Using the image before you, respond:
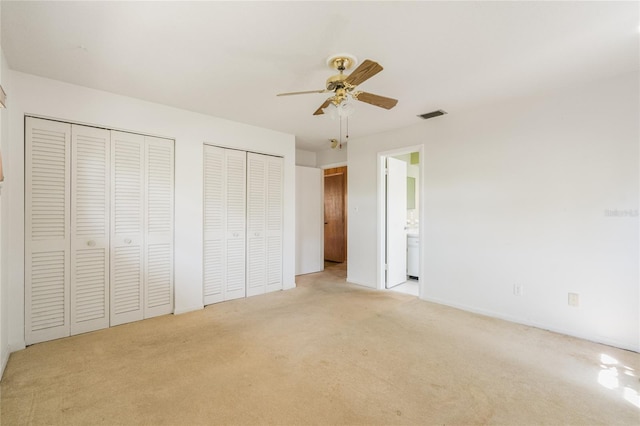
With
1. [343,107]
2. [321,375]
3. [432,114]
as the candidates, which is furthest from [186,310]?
[432,114]

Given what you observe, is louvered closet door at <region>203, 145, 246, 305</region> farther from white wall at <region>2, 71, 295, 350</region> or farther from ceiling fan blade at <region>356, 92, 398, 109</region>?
ceiling fan blade at <region>356, 92, 398, 109</region>

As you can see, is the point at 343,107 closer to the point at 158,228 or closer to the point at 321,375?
the point at 321,375

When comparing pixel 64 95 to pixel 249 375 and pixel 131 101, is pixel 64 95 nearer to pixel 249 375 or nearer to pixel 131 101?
pixel 131 101

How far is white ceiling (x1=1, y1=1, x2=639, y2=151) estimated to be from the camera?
1723mm

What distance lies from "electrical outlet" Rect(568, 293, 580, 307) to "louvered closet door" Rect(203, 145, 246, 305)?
3.68 meters

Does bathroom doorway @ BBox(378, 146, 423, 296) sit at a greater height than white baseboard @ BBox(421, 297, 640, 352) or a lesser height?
greater

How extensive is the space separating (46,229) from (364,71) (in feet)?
10.1

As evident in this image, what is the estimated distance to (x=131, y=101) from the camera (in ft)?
9.84

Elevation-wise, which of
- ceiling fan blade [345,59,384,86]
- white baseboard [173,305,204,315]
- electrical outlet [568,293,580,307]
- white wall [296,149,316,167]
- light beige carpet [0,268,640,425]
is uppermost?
white wall [296,149,316,167]

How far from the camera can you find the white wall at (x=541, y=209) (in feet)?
8.20

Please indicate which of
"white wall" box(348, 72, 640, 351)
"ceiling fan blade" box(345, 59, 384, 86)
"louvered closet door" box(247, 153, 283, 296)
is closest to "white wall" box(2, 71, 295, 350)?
"louvered closet door" box(247, 153, 283, 296)

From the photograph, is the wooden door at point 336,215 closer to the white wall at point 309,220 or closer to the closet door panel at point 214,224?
the white wall at point 309,220

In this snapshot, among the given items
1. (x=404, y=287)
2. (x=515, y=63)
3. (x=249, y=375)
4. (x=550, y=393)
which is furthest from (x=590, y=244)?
(x=249, y=375)

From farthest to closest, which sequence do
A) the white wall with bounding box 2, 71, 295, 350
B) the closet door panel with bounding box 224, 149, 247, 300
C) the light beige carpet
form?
1. the closet door panel with bounding box 224, 149, 247, 300
2. the white wall with bounding box 2, 71, 295, 350
3. the light beige carpet
